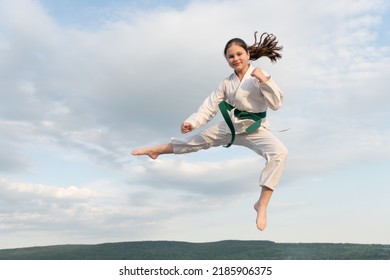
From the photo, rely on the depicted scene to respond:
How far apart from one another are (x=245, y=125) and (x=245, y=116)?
0.41 feet

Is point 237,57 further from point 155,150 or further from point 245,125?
point 155,150

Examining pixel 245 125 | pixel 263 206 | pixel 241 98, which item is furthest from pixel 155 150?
pixel 263 206

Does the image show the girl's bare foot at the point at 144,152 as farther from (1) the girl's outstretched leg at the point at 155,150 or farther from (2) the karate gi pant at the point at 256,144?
(2) the karate gi pant at the point at 256,144

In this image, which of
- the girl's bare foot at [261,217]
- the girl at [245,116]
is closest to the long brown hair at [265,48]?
the girl at [245,116]

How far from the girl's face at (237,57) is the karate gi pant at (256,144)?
870mm

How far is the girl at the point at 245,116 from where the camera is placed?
7316 mm

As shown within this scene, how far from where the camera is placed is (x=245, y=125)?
7.57 meters

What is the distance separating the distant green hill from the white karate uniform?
8.80 ft

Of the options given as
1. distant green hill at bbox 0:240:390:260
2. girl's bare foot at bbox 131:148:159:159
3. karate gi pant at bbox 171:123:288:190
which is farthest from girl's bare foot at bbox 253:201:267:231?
distant green hill at bbox 0:240:390:260

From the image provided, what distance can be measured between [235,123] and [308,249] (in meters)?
4.19

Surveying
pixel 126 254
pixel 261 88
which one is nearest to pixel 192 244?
pixel 126 254

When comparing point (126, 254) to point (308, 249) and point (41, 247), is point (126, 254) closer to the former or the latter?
point (41, 247)

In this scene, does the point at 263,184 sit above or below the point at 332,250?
above

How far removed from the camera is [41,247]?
12.8 meters
